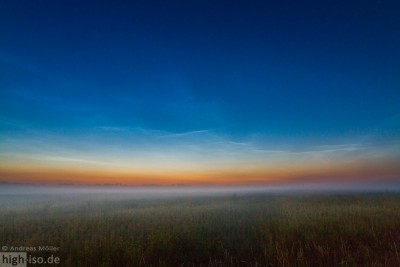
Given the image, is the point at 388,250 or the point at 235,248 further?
the point at 235,248

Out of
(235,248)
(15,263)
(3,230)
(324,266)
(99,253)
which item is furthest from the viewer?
(3,230)

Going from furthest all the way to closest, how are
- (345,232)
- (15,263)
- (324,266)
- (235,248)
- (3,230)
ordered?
(3,230) → (345,232) → (235,248) → (15,263) → (324,266)

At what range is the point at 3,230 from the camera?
1342 cm

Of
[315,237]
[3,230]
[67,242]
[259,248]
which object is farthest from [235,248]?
[3,230]

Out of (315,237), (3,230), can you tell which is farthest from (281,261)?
(3,230)

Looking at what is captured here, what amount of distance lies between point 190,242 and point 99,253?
330 cm

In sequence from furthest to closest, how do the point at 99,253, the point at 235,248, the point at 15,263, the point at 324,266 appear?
1. the point at 235,248
2. the point at 99,253
3. the point at 15,263
4. the point at 324,266

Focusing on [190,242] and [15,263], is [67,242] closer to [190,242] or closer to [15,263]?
[15,263]

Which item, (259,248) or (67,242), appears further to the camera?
(67,242)

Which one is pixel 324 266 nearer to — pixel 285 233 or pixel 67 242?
pixel 285 233

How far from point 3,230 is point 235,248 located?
40.0 ft

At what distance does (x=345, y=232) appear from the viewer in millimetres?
10992

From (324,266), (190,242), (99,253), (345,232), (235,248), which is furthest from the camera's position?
(345,232)

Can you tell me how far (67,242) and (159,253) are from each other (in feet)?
13.8
